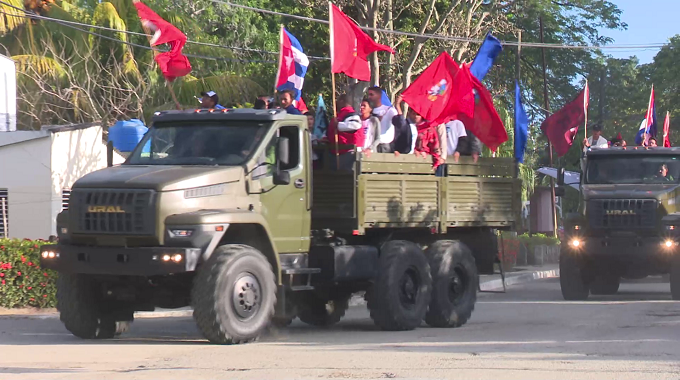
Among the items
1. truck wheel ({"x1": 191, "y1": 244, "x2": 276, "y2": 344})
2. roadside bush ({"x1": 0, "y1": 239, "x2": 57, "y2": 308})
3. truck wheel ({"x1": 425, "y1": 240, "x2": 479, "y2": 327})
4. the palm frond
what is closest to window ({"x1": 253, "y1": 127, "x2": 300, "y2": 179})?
truck wheel ({"x1": 191, "y1": 244, "x2": 276, "y2": 344})

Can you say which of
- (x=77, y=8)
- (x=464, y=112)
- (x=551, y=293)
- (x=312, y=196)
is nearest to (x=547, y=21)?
(x=77, y=8)

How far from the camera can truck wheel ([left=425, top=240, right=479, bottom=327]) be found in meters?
15.6

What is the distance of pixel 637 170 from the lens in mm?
21172

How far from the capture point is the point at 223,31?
41156 mm

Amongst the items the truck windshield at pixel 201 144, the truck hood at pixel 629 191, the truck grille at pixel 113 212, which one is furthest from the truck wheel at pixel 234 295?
the truck hood at pixel 629 191

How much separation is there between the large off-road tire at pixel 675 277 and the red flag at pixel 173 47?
29.4 feet

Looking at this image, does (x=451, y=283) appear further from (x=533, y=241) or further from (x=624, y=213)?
(x=533, y=241)

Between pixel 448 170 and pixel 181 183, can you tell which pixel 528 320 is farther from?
pixel 181 183

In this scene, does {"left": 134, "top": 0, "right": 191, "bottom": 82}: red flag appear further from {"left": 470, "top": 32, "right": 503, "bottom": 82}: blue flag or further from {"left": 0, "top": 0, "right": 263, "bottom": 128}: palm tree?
{"left": 0, "top": 0, "right": 263, "bottom": 128}: palm tree

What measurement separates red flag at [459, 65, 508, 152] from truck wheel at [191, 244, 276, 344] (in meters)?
5.98

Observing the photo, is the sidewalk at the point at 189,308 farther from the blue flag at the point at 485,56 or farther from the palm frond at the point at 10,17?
the palm frond at the point at 10,17

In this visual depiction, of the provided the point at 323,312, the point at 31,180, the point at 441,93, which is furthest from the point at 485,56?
the point at 31,180

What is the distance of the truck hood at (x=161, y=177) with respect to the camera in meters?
12.1

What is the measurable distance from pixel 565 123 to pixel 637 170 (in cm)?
539
